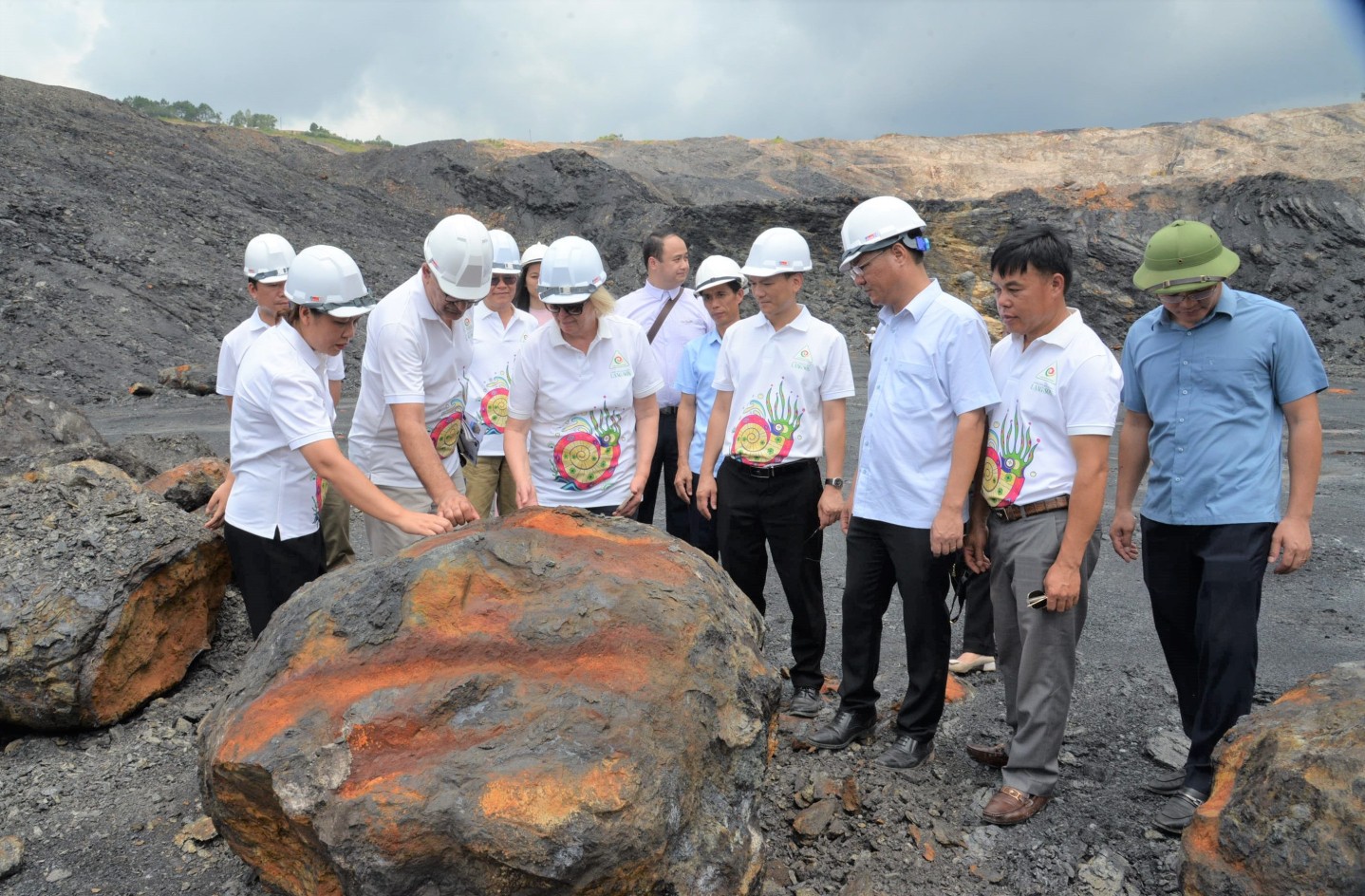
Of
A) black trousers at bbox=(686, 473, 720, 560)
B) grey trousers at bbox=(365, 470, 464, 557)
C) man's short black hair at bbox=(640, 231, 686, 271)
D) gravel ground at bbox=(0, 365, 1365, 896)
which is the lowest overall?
gravel ground at bbox=(0, 365, 1365, 896)

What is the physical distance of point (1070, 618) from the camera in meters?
3.25

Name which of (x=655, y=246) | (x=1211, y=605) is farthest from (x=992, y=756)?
(x=655, y=246)

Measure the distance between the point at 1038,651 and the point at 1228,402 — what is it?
3.25 feet

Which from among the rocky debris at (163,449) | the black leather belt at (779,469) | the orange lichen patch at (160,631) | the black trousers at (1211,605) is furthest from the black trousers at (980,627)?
the rocky debris at (163,449)

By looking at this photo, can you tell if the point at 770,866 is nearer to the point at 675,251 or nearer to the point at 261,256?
the point at 675,251

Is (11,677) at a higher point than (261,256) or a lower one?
lower

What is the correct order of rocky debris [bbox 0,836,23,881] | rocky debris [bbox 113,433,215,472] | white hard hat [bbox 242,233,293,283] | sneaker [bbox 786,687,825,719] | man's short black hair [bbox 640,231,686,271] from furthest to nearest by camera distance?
rocky debris [bbox 113,433,215,472]
man's short black hair [bbox 640,231,686,271]
white hard hat [bbox 242,233,293,283]
sneaker [bbox 786,687,825,719]
rocky debris [bbox 0,836,23,881]

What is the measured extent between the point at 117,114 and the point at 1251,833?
2589cm

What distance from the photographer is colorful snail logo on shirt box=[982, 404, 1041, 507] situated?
3299 millimetres

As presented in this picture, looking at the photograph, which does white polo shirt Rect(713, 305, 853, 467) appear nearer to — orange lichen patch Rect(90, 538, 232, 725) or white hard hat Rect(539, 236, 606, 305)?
white hard hat Rect(539, 236, 606, 305)

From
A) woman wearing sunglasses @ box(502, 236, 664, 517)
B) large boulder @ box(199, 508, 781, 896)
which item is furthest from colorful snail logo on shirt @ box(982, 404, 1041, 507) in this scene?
woman wearing sunglasses @ box(502, 236, 664, 517)

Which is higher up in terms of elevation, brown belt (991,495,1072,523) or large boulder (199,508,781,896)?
brown belt (991,495,1072,523)

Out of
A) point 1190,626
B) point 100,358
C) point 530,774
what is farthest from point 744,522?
point 100,358

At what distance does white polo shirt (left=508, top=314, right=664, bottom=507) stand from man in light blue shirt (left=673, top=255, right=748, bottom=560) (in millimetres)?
657
